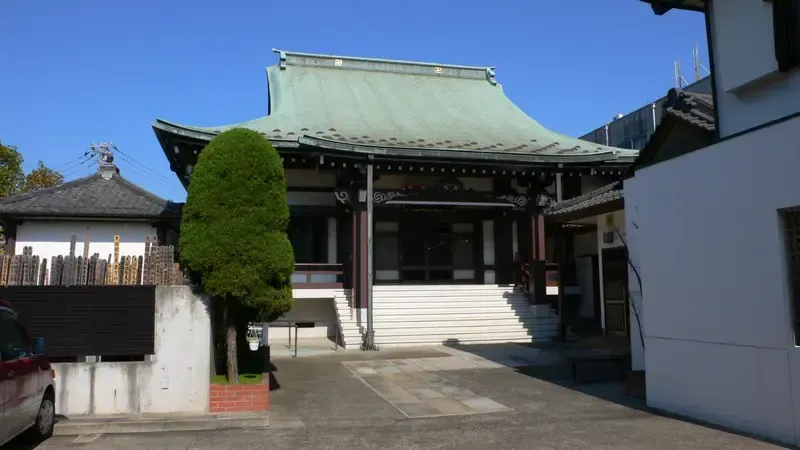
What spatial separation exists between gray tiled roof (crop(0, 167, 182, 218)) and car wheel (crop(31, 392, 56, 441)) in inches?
349

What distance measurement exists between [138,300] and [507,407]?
16.6 feet

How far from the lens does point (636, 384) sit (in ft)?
29.1

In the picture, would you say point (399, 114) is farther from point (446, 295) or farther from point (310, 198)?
point (446, 295)

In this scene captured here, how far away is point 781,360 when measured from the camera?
623cm

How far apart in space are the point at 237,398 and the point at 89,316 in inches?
85.2

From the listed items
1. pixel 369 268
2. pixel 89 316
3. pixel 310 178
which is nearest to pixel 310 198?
pixel 310 178

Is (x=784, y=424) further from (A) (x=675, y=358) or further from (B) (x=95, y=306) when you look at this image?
(B) (x=95, y=306)

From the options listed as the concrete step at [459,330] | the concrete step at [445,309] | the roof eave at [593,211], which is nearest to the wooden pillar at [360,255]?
the concrete step at [445,309]

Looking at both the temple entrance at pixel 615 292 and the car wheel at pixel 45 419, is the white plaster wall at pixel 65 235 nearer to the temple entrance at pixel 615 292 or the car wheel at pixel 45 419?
the car wheel at pixel 45 419

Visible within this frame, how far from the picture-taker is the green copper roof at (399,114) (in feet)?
55.8

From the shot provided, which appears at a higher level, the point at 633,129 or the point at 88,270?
the point at 633,129

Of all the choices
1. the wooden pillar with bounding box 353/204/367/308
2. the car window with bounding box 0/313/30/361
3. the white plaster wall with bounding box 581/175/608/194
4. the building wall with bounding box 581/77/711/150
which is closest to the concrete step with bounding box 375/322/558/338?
the wooden pillar with bounding box 353/204/367/308

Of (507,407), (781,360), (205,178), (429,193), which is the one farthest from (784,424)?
(429,193)

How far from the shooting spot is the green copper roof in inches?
669
